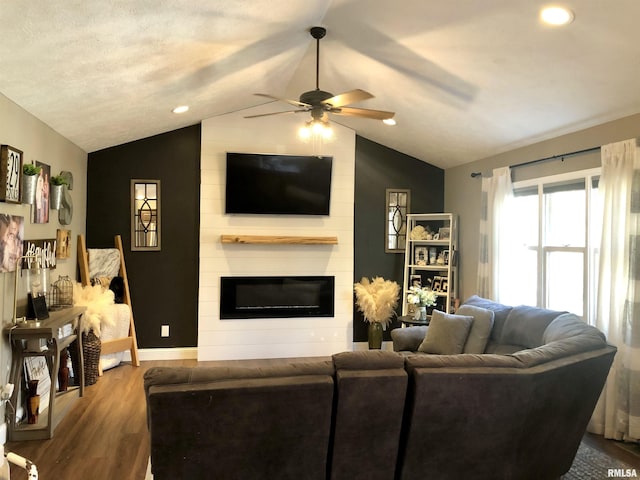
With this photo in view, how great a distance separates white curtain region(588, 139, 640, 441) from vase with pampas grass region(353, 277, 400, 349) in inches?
102

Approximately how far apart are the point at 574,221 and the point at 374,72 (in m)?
2.20

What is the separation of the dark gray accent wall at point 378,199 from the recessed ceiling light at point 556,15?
3.53 meters

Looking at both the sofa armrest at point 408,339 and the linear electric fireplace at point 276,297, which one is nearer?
the sofa armrest at point 408,339

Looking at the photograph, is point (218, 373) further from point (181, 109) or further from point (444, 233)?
point (444, 233)

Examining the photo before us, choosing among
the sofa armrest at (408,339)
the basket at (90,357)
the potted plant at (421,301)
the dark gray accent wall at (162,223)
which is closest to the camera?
the sofa armrest at (408,339)

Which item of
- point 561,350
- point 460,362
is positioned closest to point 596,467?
point 561,350

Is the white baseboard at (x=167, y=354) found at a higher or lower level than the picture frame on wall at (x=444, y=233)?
lower

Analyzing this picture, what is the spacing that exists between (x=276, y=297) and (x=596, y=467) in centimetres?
375

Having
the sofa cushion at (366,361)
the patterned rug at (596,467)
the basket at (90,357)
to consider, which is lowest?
the patterned rug at (596,467)

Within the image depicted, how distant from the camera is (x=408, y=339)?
4363 mm

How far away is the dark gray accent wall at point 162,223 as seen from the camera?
550cm

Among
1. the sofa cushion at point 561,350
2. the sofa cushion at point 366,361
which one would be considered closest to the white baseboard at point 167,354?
the sofa cushion at point 366,361

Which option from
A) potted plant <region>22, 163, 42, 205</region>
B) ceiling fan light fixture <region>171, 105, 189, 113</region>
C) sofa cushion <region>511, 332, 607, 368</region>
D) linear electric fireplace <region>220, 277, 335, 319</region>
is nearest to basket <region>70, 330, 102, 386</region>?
linear electric fireplace <region>220, 277, 335, 319</region>

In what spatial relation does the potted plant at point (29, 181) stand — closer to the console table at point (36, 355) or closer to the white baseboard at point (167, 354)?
the console table at point (36, 355)
